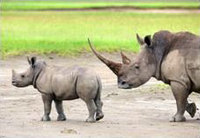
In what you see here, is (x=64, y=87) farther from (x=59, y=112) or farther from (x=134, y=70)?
(x=134, y=70)

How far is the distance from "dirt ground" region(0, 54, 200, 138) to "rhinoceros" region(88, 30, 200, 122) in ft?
1.48

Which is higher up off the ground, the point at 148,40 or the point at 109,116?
the point at 148,40

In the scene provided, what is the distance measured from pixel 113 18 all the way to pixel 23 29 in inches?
278

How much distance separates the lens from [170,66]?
555 inches

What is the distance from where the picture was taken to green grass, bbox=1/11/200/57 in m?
24.3

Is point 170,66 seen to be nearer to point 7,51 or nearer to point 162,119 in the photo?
point 162,119

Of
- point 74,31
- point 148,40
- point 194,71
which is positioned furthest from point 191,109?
point 74,31

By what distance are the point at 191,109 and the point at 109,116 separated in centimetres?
120

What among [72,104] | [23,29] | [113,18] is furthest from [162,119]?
[113,18]

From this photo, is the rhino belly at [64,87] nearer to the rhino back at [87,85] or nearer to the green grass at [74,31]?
the rhino back at [87,85]

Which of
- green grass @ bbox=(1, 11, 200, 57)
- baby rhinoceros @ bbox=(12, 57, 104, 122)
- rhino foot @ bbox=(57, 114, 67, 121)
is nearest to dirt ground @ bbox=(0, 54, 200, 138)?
rhino foot @ bbox=(57, 114, 67, 121)

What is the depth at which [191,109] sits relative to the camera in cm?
1434

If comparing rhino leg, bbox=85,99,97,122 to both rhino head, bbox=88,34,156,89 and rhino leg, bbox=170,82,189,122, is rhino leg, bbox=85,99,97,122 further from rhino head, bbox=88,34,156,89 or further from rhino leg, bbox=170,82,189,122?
rhino leg, bbox=170,82,189,122

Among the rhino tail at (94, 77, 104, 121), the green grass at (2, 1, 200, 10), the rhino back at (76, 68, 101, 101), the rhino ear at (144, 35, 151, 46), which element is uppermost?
the rhino ear at (144, 35, 151, 46)
